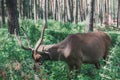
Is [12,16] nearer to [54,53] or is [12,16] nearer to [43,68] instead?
[54,53]

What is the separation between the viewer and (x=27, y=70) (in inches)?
287

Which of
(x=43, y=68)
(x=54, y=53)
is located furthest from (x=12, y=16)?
(x=43, y=68)

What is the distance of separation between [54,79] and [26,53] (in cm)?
239

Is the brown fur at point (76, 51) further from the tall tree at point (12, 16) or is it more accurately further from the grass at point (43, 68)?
the tall tree at point (12, 16)

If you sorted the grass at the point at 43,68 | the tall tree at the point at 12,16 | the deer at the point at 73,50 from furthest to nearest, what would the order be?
the tall tree at the point at 12,16, the deer at the point at 73,50, the grass at the point at 43,68

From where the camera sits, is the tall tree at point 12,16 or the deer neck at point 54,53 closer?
the deer neck at point 54,53

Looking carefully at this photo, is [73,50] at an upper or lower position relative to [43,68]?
upper

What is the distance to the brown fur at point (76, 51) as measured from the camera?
9.09 metres

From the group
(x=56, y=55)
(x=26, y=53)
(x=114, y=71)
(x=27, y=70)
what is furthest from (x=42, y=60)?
(x=114, y=71)

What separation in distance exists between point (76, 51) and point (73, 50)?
0.10m

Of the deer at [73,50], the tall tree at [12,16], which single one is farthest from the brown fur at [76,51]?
the tall tree at [12,16]

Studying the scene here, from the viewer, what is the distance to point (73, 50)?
9.26 metres

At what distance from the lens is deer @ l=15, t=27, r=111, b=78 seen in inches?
348

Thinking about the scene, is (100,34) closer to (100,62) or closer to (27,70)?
(100,62)
